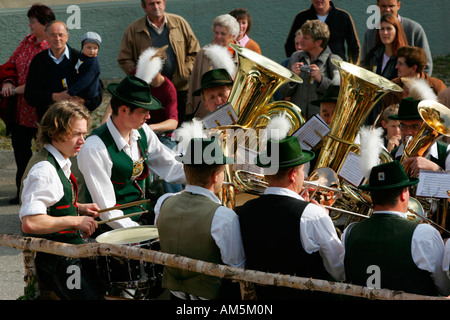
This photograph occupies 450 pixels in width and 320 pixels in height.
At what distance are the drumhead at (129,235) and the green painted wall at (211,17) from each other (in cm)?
671

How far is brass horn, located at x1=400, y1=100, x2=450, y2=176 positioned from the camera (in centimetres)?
471

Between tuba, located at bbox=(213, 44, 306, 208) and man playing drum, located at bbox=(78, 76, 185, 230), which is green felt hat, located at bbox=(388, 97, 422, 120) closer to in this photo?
tuba, located at bbox=(213, 44, 306, 208)

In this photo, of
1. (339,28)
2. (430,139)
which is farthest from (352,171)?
(339,28)

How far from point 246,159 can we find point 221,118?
1.66ft

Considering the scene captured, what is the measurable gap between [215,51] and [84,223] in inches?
107

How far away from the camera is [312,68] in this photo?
673 cm

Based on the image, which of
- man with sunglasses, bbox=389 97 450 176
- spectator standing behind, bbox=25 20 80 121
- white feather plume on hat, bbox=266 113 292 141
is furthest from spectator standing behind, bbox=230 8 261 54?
white feather plume on hat, bbox=266 113 292 141

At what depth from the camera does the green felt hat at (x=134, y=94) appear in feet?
16.2

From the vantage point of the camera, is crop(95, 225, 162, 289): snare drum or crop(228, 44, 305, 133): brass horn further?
crop(228, 44, 305, 133): brass horn

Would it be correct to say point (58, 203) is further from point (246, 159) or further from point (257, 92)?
point (257, 92)

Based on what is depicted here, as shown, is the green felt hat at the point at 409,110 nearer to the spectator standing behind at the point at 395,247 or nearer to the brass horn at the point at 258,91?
the brass horn at the point at 258,91

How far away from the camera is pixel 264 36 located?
10.9 meters

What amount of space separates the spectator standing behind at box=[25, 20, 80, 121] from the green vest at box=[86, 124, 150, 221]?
258cm
